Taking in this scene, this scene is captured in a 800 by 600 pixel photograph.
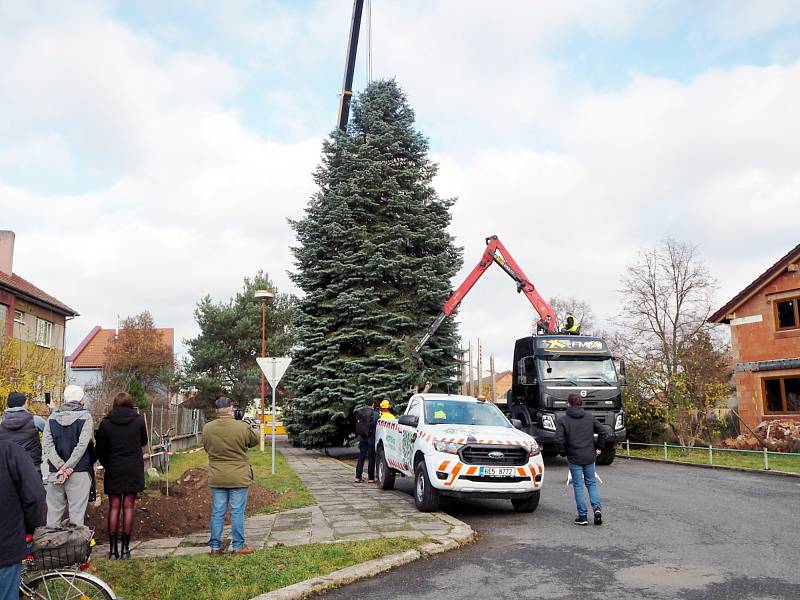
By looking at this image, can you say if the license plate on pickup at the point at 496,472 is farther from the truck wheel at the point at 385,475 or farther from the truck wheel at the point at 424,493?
the truck wheel at the point at 385,475

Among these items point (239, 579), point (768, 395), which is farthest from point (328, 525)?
point (768, 395)

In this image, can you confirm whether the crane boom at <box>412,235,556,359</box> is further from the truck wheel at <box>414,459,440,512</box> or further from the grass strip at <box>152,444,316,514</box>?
the truck wheel at <box>414,459,440,512</box>

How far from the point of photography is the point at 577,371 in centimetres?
1811

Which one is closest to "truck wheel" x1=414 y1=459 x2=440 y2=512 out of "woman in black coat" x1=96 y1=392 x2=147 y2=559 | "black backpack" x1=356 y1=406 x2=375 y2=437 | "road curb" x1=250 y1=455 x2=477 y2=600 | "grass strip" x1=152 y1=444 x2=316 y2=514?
"road curb" x1=250 y1=455 x2=477 y2=600

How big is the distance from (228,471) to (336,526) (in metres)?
2.02

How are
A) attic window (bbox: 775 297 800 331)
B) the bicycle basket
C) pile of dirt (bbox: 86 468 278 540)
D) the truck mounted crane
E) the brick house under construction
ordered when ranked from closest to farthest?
the bicycle basket → pile of dirt (bbox: 86 468 278 540) → the truck mounted crane → the brick house under construction → attic window (bbox: 775 297 800 331)

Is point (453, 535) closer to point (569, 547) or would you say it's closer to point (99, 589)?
point (569, 547)

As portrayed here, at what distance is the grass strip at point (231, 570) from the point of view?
19.1 ft

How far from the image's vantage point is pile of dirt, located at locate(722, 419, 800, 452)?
66.3 ft

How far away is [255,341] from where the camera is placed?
43438 mm

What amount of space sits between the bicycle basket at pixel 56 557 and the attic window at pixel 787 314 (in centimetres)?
2690

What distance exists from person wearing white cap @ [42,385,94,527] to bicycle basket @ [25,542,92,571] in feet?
8.94

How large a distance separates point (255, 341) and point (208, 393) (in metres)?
4.49

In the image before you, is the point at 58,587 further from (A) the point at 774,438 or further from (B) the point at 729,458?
(A) the point at 774,438
